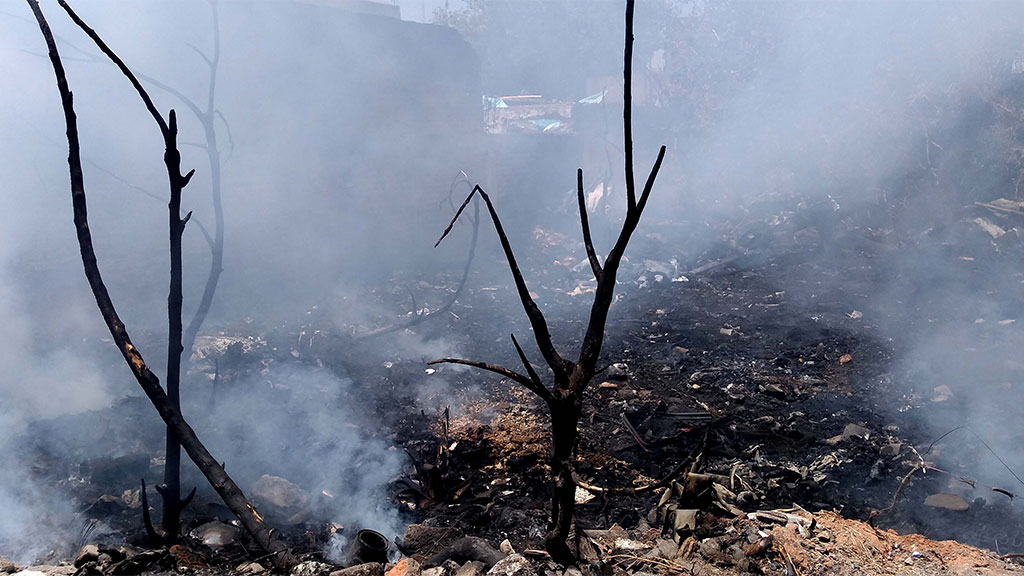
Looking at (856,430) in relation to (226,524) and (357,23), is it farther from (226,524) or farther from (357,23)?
(357,23)

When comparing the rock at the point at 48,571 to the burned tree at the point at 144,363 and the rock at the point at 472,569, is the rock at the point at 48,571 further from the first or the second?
the rock at the point at 472,569

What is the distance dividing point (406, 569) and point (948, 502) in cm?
381

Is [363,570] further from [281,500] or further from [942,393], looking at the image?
[942,393]

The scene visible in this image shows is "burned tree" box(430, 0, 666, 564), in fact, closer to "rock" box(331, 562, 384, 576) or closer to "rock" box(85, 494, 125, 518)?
"rock" box(331, 562, 384, 576)

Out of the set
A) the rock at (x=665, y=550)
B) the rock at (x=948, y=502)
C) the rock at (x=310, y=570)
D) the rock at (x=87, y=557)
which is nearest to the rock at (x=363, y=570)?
the rock at (x=310, y=570)

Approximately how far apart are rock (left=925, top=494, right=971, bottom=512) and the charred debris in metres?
0.02

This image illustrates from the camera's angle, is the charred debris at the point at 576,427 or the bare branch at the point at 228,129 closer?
the charred debris at the point at 576,427

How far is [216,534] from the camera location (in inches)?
156

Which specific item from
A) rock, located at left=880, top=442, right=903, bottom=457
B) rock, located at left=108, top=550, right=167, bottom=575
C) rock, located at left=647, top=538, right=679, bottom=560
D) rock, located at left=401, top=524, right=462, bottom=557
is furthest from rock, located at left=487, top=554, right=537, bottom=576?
rock, located at left=880, top=442, right=903, bottom=457

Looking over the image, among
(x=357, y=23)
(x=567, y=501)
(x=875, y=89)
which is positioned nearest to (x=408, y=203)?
(x=357, y=23)

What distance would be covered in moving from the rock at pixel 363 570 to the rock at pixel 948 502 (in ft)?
12.6

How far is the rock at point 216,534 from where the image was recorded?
3.90 meters

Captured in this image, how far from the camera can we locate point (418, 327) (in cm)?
891

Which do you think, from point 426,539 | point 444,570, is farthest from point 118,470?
point 444,570
